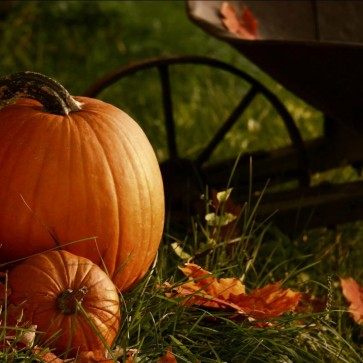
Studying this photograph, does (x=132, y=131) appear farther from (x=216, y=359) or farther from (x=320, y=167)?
(x=320, y=167)

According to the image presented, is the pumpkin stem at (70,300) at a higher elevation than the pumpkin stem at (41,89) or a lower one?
lower

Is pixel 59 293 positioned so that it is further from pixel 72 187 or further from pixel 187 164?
pixel 187 164

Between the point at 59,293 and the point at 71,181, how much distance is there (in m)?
0.32

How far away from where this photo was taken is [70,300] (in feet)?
6.69

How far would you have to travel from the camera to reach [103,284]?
211 cm

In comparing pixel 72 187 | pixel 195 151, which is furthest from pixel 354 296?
pixel 195 151

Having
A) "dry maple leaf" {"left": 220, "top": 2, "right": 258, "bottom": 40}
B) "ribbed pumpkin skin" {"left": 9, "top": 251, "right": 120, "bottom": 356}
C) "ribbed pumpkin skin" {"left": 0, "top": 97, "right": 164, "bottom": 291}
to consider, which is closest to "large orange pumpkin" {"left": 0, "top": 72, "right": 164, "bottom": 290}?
"ribbed pumpkin skin" {"left": 0, "top": 97, "right": 164, "bottom": 291}

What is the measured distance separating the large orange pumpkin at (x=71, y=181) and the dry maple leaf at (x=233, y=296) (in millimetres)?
156

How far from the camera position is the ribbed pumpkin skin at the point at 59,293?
2033mm

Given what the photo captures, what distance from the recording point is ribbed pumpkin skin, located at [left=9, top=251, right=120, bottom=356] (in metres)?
2.03

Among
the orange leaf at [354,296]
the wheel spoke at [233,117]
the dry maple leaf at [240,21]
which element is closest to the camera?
the orange leaf at [354,296]

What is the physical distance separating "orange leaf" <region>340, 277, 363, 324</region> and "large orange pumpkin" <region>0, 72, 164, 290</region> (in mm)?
599

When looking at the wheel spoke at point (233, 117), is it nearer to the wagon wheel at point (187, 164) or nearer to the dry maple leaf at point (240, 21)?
the wagon wheel at point (187, 164)

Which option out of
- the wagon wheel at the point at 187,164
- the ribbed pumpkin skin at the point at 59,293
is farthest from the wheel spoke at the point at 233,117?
the ribbed pumpkin skin at the point at 59,293
